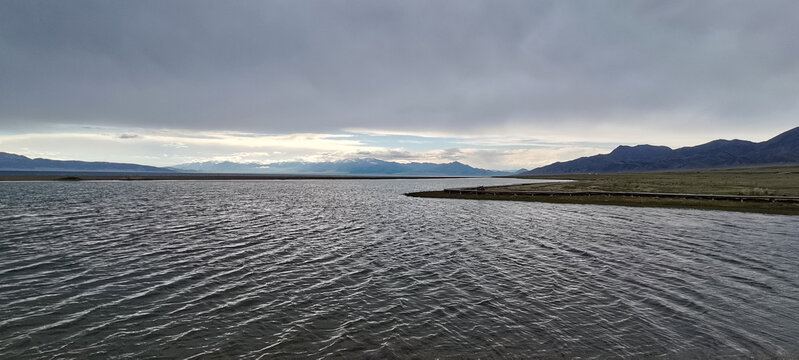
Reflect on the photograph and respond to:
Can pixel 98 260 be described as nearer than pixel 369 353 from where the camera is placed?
No

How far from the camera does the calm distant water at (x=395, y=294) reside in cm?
1051

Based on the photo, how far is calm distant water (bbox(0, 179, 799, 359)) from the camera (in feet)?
34.5

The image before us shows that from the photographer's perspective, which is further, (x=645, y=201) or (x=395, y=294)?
(x=645, y=201)

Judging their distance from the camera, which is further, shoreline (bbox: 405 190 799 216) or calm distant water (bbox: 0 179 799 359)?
shoreline (bbox: 405 190 799 216)

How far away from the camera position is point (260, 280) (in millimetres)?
16828

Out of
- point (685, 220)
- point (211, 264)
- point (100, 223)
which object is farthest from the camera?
point (685, 220)

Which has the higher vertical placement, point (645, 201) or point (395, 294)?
point (645, 201)

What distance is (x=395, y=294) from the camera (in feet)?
49.4

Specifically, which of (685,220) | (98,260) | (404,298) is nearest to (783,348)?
(404,298)

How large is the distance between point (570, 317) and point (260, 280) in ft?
42.4

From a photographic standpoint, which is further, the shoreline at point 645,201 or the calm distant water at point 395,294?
the shoreline at point 645,201

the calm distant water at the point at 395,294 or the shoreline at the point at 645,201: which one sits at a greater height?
the shoreline at the point at 645,201

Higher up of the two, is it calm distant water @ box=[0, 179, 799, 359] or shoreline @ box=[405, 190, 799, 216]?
shoreline @ box=[405, 190, 799, 216]

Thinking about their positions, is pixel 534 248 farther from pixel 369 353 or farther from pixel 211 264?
pixel 211 264
